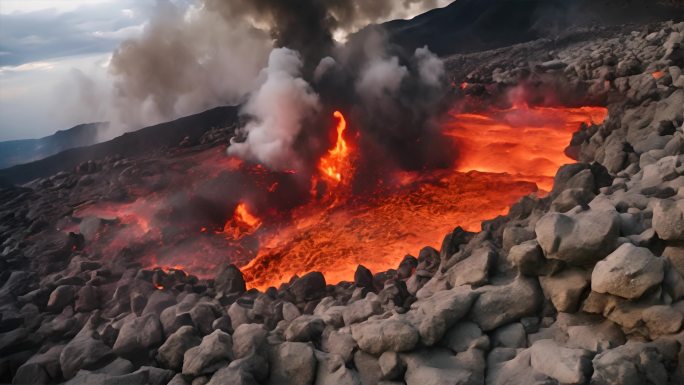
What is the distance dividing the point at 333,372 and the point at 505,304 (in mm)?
2190

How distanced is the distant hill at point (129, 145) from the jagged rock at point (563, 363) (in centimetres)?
1580

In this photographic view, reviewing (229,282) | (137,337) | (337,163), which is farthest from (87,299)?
(337,163)

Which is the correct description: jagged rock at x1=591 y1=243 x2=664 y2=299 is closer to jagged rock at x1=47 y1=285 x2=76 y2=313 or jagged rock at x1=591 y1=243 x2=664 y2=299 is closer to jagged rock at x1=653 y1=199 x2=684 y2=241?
jagged rock at x1=653 y1=199 x2=684 y2=241

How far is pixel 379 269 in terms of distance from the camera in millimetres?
8930

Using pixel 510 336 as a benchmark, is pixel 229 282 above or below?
above

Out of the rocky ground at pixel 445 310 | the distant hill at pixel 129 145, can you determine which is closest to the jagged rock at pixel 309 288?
the rocky ground at pixel 445 310

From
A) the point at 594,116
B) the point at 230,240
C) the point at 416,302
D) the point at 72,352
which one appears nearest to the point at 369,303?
the point at 416,302

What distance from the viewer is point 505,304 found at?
550 centimetres

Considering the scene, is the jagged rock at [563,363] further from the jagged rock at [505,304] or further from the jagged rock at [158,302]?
the jagged rock at [158,302]

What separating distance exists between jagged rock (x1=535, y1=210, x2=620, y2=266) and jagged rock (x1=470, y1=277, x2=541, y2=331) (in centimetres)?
48

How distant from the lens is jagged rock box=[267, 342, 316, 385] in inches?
208

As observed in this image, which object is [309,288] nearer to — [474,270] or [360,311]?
[360,311]

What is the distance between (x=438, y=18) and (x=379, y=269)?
56.1 m

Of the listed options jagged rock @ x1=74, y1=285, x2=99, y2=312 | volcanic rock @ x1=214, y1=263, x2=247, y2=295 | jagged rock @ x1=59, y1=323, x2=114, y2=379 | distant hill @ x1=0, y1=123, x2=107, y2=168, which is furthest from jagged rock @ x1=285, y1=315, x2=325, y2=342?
distant hill @ x1=0, y1=123, x2=107, y2=168
